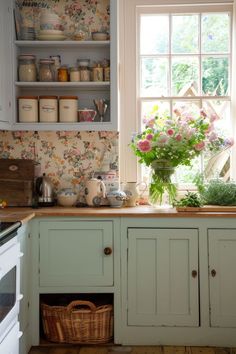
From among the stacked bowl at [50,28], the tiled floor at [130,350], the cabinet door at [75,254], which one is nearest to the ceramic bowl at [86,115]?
the stacked bowl at [50,28]

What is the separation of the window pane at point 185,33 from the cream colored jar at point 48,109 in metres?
1.07

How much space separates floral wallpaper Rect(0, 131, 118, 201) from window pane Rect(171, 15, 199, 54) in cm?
88

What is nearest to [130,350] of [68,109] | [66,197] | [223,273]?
[223,273]

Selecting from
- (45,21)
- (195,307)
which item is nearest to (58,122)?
(45,21)

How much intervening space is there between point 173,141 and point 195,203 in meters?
0.46

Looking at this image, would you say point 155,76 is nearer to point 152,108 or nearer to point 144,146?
point 152,108

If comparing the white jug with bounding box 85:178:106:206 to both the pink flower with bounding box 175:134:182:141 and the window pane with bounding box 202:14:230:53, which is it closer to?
the pink flower with bounding box 175:134:182:141

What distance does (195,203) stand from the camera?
3.45 meters

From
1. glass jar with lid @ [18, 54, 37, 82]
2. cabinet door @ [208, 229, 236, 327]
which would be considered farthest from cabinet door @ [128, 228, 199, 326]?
glass jar with lid @ [18, 54, 37, 82]

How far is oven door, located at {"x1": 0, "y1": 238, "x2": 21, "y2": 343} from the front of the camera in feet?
7.69

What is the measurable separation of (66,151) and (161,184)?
749 millimetres

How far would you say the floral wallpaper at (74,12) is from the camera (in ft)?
12.6

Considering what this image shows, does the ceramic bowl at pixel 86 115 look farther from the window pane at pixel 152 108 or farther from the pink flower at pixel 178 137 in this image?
the pink flower at pixel 178 137

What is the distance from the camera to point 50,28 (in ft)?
12.1
